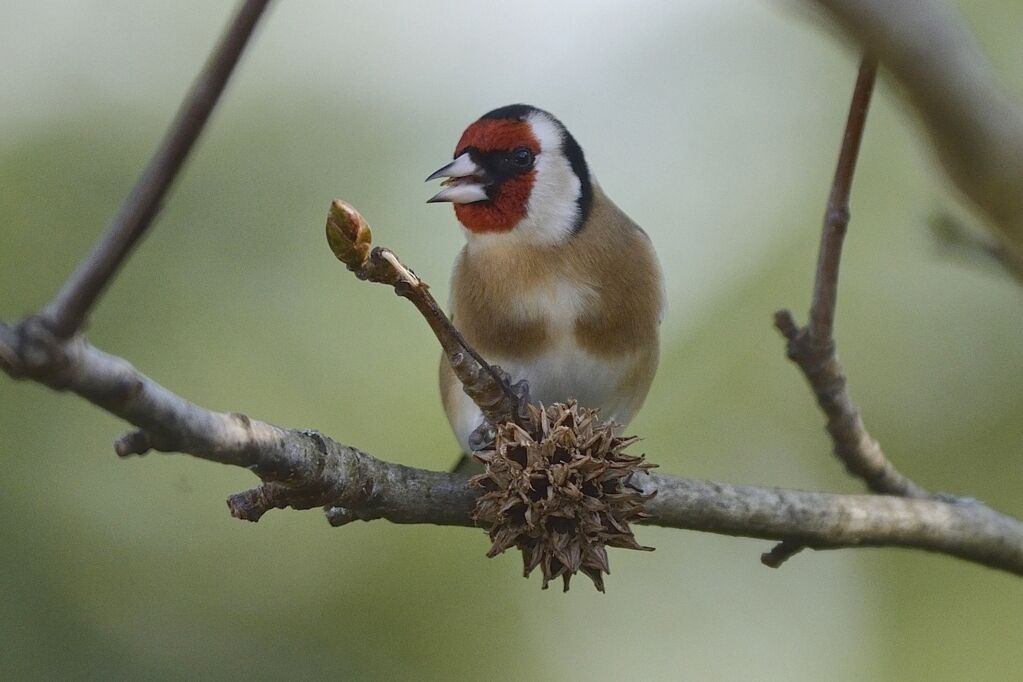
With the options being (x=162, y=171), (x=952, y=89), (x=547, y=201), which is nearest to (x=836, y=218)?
(x=547, y=201)

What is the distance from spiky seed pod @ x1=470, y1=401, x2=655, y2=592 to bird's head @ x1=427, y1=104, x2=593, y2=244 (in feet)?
3.77

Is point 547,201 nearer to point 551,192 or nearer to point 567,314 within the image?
point 551,192

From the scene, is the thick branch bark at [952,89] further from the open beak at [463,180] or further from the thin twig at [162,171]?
the open beak at [463,180]

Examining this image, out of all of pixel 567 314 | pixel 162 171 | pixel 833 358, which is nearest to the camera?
pixel 162 171

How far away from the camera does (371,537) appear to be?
5.70 metres

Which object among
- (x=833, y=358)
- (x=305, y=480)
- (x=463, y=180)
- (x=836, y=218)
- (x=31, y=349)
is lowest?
(x=31, y=349)

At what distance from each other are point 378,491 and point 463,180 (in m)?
1.33

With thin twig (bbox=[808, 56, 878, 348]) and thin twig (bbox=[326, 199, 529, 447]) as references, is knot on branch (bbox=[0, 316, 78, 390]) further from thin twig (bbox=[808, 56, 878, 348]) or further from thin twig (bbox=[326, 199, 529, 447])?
thin twig (bbox=[808, 56, 878, 348])

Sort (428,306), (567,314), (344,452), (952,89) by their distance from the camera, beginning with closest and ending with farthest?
(952,89) < (428,306) < (344,452) < (567,314)

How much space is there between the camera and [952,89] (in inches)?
51.9

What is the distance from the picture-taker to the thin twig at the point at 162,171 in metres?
1.15

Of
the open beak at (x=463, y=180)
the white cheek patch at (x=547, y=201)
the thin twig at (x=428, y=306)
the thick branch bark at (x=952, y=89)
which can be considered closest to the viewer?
the thick branch bark at (x=952, y=89)

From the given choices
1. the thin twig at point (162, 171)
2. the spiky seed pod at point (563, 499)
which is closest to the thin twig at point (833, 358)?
the spiky seed pod at point (563, 499)

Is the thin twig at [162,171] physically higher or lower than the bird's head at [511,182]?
lower
